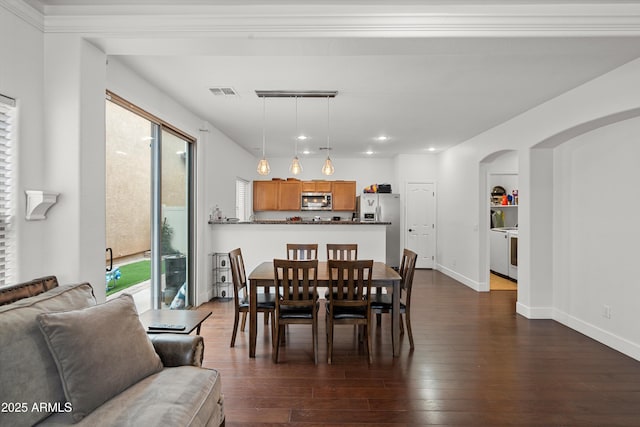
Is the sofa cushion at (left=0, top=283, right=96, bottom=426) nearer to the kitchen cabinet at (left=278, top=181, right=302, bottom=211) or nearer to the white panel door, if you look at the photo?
the kitchen cabinet at (left=278, top=181, right=302, bottom=211)

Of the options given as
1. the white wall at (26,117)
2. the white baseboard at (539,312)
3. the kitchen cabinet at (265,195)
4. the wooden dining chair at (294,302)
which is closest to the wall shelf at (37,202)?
the white wall at (26,117)

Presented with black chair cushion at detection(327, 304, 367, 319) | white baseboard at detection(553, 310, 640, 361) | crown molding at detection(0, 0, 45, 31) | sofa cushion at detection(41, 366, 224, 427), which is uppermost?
crown molding at detection(0, 0, 45, 31)

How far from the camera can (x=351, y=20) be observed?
7.04ft

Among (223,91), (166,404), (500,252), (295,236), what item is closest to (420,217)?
(500,252)

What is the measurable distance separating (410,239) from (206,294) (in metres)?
4.62

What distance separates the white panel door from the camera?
7.59m

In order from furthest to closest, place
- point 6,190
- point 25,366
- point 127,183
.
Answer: point 127,183
point 6,190
point 25,366

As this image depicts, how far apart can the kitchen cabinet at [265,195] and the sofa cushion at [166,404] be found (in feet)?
20.6

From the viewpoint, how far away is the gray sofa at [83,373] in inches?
52.9

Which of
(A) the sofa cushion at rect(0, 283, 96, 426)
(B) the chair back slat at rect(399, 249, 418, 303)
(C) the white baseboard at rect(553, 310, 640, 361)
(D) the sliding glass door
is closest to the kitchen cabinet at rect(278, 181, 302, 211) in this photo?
(D) the sliding glass door

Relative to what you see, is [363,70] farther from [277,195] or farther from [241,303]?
[277,195]

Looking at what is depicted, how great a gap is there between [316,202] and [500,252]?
4.12 metres

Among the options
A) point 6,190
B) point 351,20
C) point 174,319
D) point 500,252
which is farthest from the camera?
point 500,252

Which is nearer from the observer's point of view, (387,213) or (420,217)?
(387,213)
